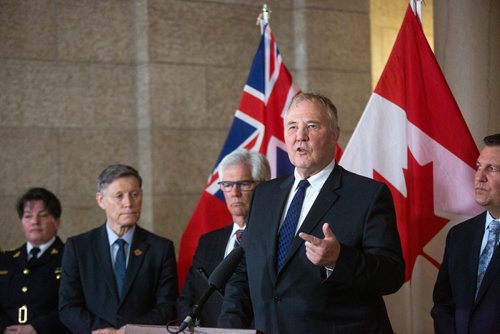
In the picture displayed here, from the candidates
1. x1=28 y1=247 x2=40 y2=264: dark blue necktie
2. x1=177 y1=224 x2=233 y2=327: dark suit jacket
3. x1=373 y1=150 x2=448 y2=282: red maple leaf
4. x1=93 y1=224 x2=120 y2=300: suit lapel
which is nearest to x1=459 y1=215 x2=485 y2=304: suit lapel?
→ x1=373 y1=150 x2=448 y2=282: red maple leaf

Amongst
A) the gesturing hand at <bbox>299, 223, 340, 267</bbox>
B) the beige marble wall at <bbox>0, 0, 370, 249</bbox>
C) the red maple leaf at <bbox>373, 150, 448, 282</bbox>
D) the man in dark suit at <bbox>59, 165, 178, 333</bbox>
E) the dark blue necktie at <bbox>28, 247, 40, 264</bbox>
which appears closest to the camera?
the gesturing hand at <bbox>299, 223, 340, 267</bbox>

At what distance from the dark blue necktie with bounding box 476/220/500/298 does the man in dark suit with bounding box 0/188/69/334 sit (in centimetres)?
249

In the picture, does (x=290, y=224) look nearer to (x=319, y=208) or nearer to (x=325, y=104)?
(x=319, y=208)

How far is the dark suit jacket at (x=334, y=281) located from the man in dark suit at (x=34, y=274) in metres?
1.99

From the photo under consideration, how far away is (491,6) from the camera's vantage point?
194 inches

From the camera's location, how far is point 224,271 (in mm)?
2730

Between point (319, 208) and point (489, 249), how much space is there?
108cm

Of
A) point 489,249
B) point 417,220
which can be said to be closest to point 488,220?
point 489,249

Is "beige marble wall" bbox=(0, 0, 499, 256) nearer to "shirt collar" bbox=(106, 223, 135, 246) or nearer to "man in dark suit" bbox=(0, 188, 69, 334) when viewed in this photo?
"man in dark suit" bbox=(0, 188, 69, 334)

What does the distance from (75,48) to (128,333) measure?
12.3 ft

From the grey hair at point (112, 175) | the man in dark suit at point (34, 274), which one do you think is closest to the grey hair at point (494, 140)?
the grey hair at point (112, 175)

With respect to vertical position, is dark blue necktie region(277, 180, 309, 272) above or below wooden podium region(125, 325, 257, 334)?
above

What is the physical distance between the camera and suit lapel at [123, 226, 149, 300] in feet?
14.7

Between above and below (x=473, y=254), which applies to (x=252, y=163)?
above
